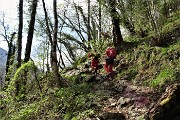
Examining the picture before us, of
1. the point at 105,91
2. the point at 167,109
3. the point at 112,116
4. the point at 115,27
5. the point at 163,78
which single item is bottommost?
the point at 112,116

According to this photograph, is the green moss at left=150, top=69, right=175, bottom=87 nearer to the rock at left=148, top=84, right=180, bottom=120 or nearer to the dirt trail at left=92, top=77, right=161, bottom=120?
the dirt trail at left=92, top=77, right=161, bottom=120

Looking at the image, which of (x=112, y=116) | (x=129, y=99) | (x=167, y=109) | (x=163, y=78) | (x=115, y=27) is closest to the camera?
(x=167, y=109)

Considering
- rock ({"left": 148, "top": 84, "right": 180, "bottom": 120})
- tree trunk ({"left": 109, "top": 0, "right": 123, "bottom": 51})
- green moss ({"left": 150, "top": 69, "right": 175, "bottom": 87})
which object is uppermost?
tree trunk ({"left": 109, "top": 0, "right": 123, "bottom": 51})

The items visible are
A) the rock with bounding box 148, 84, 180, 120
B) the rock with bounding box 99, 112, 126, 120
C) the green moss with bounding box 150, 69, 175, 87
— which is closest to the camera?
the rock with bounding box 148, 84, 180, 120

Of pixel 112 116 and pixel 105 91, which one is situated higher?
pixel 105 91

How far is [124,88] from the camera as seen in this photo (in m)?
16.4

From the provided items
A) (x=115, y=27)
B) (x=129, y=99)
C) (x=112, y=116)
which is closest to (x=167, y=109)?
(x=112, y=116)

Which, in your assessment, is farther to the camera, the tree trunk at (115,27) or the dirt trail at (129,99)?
the tree trunk at (115,27)

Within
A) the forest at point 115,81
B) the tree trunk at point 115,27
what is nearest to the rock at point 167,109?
the forest at point 115,81

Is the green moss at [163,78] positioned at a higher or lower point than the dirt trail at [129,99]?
higher

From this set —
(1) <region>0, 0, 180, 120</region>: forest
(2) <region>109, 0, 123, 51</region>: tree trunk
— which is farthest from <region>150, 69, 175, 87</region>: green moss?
(2) <region>109, 0, 123, 51</region>: tree trunk

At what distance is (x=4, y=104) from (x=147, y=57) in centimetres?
736

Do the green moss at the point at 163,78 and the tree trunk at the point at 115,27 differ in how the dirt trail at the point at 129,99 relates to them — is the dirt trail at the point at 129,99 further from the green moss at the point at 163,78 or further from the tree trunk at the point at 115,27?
the tree trunk at the point at 115,27

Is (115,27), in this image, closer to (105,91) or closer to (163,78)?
(105,91)
